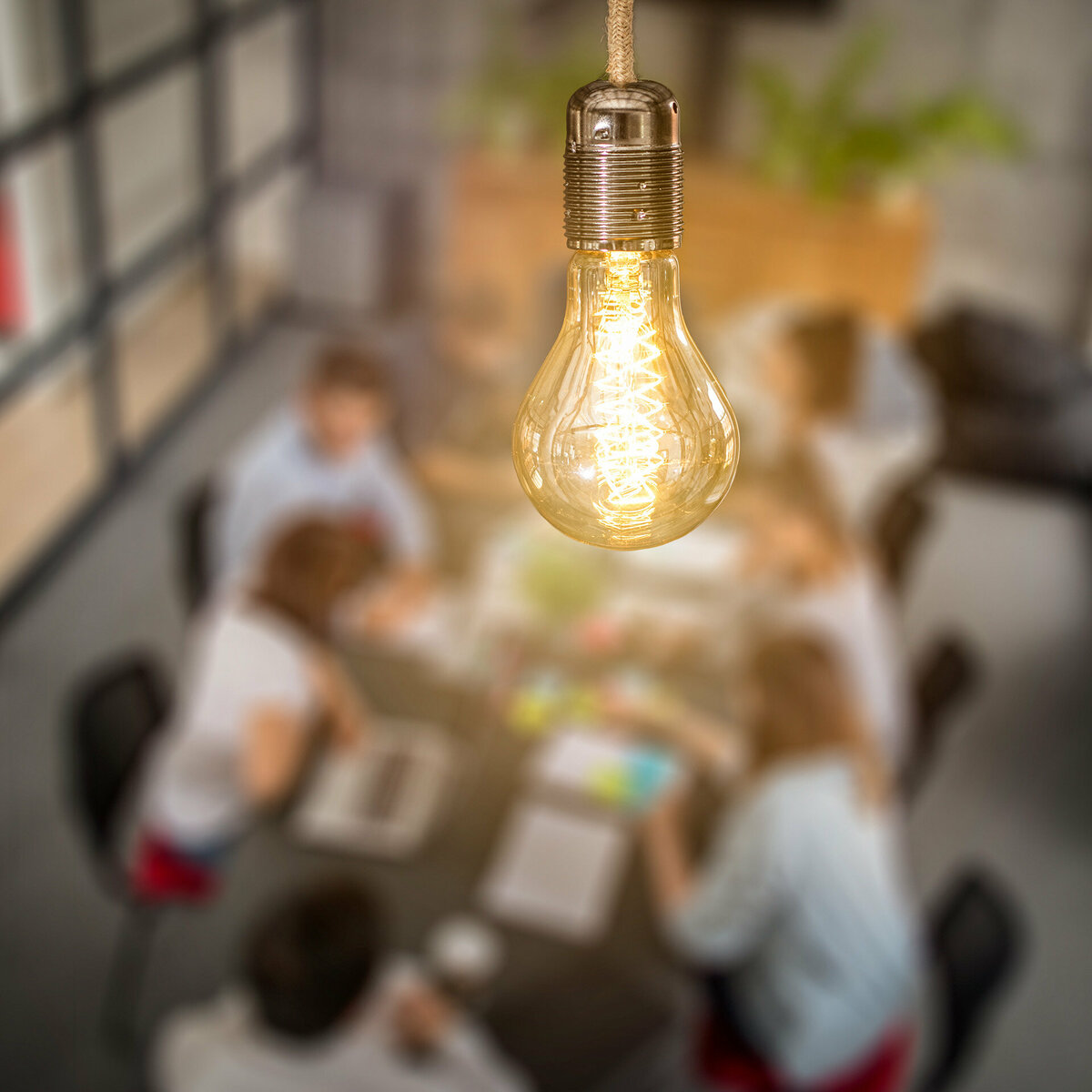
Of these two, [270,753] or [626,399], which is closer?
[626,399]

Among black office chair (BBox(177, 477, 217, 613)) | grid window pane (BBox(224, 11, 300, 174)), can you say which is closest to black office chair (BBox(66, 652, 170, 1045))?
black office chair (BBox(177, 477, 217, 613))

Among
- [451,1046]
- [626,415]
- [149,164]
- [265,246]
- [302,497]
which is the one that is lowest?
[265,246]

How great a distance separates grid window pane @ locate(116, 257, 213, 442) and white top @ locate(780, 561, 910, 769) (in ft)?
11.6

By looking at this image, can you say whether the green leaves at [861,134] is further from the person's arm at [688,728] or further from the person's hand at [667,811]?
the person's hand at [667,811]

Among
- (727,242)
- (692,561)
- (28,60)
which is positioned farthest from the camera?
(727,242)

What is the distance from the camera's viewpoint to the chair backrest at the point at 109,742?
309 centimetres

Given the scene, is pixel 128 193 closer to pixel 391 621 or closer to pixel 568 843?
pixel 391 621

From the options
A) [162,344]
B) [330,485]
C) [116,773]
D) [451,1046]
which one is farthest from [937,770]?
[162,344]

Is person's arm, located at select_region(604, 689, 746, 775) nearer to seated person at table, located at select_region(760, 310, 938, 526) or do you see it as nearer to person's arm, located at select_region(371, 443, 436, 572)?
person's arm, located at select_region(371, 443, 436, 572)

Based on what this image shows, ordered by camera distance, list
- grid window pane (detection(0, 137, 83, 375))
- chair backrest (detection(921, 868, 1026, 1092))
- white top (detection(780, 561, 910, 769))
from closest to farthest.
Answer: chair backrest (detection(921, 868, 1026, 1092)), white top (detection(780, 561, 910, 769)), grid window pane (detection(0, 137, 83, 375))

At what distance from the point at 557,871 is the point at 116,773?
1.11m

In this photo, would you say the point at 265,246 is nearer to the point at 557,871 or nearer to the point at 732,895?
the point at 557,871

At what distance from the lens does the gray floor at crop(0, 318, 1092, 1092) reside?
3.38 metres

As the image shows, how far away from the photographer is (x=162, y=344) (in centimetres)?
641
